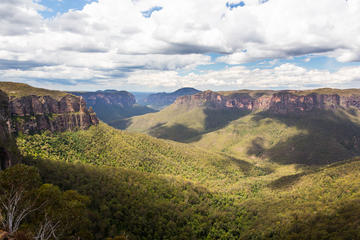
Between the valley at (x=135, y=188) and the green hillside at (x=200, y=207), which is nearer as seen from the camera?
the valley at (x=135, y=188)

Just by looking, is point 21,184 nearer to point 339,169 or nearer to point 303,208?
point 303,208

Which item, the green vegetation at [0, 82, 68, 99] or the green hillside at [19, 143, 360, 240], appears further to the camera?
the green vegetation at [0, 82, 68, 99]

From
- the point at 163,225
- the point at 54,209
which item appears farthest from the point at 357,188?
the point at 54,209

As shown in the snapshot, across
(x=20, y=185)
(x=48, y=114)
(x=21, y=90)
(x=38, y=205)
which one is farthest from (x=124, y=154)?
(x=38, y=205)

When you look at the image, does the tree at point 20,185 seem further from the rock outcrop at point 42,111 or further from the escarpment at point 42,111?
the escarpment at point 42,111

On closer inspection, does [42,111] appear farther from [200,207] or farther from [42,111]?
[200,207]

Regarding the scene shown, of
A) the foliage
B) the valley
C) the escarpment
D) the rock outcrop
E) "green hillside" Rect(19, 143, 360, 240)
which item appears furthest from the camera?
the escarpment

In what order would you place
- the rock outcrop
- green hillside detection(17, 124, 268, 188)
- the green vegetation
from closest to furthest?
the rock outcrop
green hillside detection(17, 124, 268, 188)
the green vegetation

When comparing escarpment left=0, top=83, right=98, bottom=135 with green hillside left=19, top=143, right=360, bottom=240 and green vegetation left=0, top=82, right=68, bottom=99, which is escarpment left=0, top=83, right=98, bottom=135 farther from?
green hillside left=19, top=143, right=360, bottom=240

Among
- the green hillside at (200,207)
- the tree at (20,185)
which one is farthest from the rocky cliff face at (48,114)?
the tree at (20,185)

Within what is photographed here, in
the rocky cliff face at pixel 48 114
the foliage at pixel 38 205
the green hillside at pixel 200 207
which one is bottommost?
the green hillside at pixel 200 207

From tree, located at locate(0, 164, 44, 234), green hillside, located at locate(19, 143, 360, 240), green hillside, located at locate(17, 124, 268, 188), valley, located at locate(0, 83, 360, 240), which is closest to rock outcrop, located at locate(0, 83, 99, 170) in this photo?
valley, located at locate(0, 83, 360, 240)
